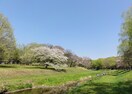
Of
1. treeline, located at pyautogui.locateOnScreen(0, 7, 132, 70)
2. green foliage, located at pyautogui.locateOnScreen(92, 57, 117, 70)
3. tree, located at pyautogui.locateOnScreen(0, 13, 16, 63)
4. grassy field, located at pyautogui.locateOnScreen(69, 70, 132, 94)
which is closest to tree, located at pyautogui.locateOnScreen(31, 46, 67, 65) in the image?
treeline, located at pyautogui.locateOnScreen(0, 7, 132, 70)

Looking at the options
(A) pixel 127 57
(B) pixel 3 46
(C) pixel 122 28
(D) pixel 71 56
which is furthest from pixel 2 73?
(D) pixel 71 56

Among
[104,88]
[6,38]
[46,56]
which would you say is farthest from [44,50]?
[104,88]

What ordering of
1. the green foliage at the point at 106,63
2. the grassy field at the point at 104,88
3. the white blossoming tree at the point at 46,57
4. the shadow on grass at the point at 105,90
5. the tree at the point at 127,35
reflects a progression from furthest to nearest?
the green foliage at the point at 106,63 < the white blossoming tree at the point at 46,57 < the tree at the point at 127,35 < the grassy field at the point at 104,88 < the shadow on grass at the point at 105,90

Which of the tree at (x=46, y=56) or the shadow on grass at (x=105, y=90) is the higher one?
the tree at (x=46, y=56)

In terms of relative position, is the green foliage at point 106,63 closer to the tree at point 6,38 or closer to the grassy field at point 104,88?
the tree at point 6,38

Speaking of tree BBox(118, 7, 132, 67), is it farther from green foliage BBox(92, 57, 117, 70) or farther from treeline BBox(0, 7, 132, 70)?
green foliage BBox(92, 57, 117, 70)

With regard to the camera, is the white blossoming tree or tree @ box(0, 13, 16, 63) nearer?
tree @ box(0, 13, 16, 63)

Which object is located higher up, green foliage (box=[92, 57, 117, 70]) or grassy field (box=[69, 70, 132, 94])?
green foliage (box=[92, 57, 117, 70])

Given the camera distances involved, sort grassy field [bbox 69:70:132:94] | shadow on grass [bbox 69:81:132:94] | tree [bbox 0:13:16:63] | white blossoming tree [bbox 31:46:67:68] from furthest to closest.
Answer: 1. white blossoming tree [bbox 31:46:67:68]
2. tree [bbox 0:13:16:63]
3. grassy field [bbox 69:70:132:94]
4. shadow on grass [bbox 69:81:132:94]

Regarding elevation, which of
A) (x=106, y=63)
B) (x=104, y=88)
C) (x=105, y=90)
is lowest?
(x=105, y=90)

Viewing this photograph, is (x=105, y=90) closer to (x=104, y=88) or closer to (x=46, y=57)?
(x=104, y=88)

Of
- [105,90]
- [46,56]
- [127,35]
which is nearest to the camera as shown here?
[105,90]

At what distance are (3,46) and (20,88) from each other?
69.8 feet

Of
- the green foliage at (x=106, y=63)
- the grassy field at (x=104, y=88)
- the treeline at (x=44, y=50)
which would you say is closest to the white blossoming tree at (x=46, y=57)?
the treeline at (x=44, y=50)
